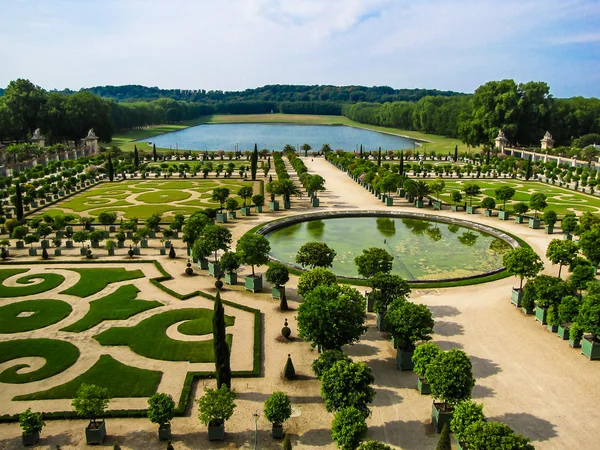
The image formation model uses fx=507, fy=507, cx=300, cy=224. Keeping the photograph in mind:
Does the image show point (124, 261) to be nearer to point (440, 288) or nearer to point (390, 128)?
point (440, 288)

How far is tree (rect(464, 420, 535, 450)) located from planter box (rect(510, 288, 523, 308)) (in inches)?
573

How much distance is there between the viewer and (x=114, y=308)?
27.9 m

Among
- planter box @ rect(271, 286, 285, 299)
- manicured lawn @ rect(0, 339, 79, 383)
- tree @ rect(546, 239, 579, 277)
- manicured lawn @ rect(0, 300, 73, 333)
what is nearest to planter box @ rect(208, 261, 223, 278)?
planter box @ rect(271, 286, 285, 299)

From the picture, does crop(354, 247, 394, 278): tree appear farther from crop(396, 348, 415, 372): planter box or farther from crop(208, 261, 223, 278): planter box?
crop(208, 261, 223, 278): planter box

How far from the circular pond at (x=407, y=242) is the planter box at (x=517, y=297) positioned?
4.52m

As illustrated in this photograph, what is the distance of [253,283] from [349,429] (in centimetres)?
1545

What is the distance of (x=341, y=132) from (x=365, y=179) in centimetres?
12113

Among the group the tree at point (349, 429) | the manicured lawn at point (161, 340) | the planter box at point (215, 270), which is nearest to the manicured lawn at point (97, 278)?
the planter box at point (215, 270)

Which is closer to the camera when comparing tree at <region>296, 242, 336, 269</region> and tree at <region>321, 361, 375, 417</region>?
tree at <region>321, 361, 375, 417</region>

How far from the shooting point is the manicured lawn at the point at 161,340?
23062mm

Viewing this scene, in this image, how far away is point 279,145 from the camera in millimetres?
134875

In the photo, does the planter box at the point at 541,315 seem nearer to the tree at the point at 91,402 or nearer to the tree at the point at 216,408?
the tree at the point at 216,408

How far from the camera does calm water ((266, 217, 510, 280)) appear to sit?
115ft

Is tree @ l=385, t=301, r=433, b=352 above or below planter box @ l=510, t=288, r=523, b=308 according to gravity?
above
